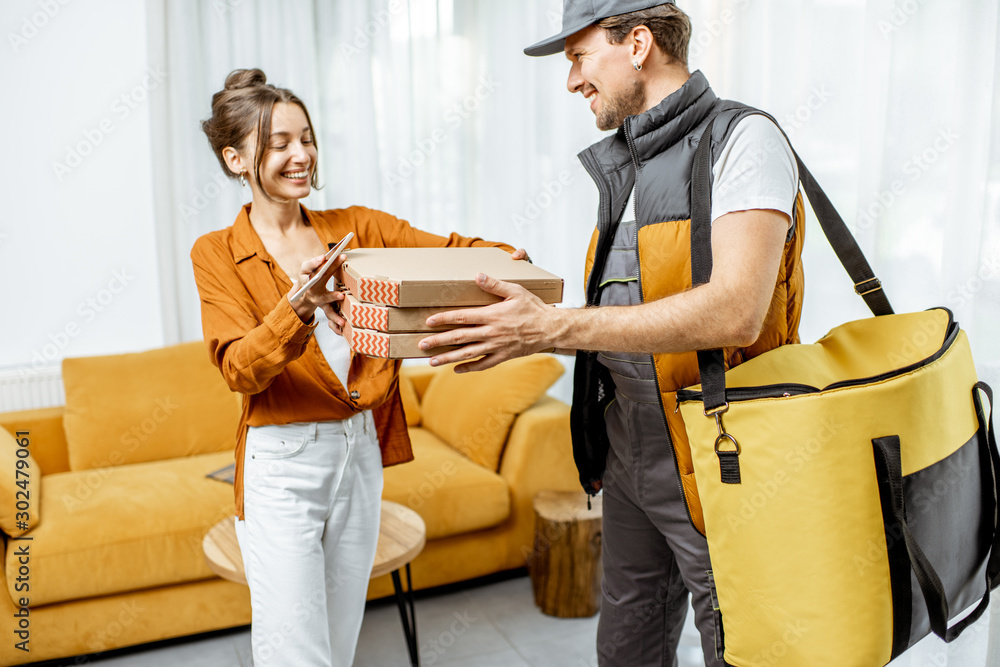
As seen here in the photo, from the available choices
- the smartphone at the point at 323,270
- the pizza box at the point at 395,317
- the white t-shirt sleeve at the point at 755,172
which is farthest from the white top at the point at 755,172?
the smartphone at the point at 323,270

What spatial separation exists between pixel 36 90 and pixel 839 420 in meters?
3.49

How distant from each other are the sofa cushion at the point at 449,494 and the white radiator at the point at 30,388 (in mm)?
1554

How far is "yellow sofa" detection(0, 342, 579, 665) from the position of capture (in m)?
2.29

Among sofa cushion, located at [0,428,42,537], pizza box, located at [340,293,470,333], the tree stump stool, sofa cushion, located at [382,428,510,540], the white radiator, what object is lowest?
the tree stump stool

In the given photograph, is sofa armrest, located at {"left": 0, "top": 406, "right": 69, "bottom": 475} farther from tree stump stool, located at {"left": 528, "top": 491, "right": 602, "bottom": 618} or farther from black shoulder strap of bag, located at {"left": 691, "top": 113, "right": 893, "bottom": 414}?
black shoulder strap of bag, located at {"left": 691, "top": 113, "right": 893, "bottom": 414}

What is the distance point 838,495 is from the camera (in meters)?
1.00

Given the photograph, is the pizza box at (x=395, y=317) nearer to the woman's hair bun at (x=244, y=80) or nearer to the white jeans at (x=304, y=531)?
the white jeans at (x=304, y=531)

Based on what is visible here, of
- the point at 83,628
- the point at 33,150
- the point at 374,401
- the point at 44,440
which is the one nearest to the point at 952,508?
the point at 374,401

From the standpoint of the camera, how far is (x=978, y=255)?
1.58m

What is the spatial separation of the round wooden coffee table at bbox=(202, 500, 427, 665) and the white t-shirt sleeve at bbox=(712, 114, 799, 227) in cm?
129

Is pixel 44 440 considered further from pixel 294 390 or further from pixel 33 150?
pixel 294 390

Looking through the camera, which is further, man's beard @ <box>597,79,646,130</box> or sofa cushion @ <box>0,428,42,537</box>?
sofa cushion @ <box>0,428,42,537</box>

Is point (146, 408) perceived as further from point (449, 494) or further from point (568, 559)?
point (568, 559)

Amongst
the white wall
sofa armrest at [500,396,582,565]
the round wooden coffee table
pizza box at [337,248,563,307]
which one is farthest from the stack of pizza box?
→ the white wall
